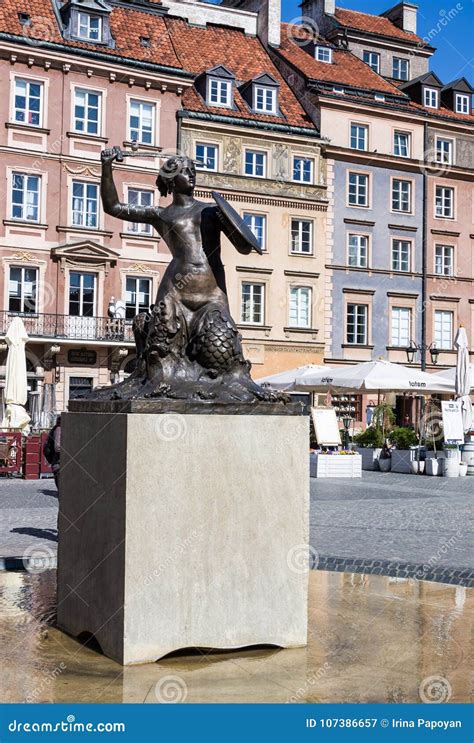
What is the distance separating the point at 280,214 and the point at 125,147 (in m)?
6.35

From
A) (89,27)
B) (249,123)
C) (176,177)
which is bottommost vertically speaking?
(176,177)

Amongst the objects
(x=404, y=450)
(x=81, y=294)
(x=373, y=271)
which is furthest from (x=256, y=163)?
(x=404, y=450)

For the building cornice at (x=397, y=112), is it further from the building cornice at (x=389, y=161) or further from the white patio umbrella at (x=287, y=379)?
the white patio umbrella at (x=287, y=379)

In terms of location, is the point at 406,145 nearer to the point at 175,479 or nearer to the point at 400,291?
the point at 400,291

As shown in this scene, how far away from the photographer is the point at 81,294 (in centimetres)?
2934

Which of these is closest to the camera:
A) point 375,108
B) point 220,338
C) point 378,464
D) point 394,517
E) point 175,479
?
point 175,479

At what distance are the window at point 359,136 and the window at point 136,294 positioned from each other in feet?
33.2

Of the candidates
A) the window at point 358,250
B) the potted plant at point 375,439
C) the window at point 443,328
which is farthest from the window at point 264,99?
the potted plant at point 375,439

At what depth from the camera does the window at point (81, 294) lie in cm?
2919

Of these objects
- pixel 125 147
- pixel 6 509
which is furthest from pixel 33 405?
pixel 6 509

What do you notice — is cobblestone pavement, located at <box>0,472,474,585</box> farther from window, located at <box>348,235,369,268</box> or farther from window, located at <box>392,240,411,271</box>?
window, located at <box>392,240,411,271</box>

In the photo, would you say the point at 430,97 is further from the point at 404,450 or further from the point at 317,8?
the point at 404,450

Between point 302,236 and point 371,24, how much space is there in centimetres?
1313

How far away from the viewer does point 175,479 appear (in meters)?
4.52
